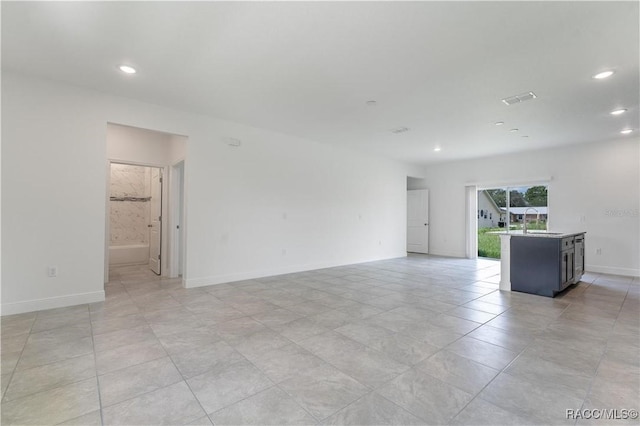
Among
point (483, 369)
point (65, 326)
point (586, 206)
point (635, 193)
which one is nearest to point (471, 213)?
point (586, 206)

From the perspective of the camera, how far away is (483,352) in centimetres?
253

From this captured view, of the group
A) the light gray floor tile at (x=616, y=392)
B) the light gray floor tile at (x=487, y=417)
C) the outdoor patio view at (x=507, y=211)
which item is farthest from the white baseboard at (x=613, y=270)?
the light gray floor tile at (x=487, y=417)

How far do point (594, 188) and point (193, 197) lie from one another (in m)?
8.03

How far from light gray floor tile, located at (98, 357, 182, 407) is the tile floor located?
0.01 m

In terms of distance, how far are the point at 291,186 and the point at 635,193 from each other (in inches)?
269

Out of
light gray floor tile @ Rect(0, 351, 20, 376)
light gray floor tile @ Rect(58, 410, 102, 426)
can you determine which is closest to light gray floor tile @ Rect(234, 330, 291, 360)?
light gray floor tile @ Rect(58, 410, 102, 426)

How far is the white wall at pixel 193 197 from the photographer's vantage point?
137 inches

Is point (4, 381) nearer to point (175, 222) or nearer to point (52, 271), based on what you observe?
point (52, 271)

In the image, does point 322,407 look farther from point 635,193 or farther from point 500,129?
point 635,193

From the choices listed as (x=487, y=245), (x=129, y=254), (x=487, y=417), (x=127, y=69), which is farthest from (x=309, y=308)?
(x=487, y=245)

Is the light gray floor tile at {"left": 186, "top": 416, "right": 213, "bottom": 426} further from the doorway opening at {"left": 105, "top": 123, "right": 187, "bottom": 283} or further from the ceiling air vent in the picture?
the ceiling air vent

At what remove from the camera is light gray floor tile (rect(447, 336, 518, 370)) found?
7.75 feet

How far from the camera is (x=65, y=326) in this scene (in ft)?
9.97

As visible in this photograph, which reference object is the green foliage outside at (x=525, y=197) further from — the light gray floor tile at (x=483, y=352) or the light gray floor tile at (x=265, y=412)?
the light gray floor tile at (x=265, y=412)
